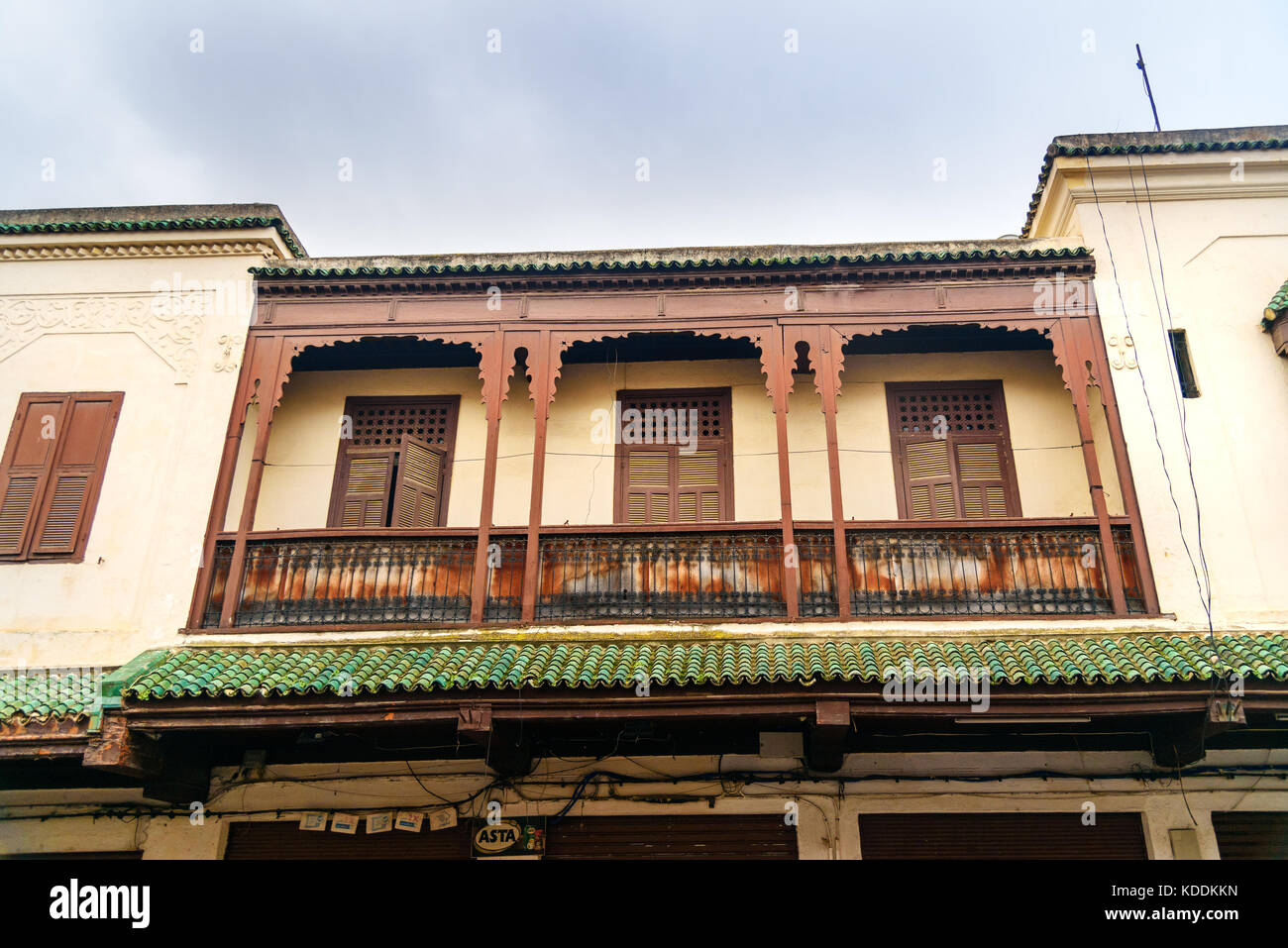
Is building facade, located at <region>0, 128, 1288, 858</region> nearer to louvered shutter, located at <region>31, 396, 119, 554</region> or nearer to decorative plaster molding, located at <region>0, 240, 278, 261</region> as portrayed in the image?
louvered shutter, located at <region>31, 396, 119, 554</region>

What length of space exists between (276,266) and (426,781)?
544cm

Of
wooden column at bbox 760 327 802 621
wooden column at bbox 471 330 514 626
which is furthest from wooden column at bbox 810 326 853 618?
wooden column at bbox 471 330 514 626

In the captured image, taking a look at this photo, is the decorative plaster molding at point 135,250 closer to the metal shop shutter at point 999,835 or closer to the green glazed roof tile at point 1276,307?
the metal shop shutter at point 999,835

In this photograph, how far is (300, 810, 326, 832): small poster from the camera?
8133 millimetres

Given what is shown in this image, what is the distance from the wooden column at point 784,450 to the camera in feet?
27.5

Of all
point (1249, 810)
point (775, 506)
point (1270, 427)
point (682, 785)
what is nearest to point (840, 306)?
point (775, 506)

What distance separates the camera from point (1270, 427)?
8.93 metres

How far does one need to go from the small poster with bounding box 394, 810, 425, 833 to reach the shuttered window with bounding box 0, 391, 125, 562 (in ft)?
13.1

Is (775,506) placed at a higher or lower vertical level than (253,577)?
higher

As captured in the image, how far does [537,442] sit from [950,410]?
4.51 meters

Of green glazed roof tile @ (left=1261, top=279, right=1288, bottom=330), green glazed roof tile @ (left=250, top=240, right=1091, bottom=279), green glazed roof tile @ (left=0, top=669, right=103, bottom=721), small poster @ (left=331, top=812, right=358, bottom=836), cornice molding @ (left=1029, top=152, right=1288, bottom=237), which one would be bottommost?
small poster @ (left=331, top=812, right=358, bottom=836)

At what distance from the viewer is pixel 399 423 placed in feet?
34.2

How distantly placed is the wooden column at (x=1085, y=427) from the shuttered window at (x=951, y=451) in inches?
37.9

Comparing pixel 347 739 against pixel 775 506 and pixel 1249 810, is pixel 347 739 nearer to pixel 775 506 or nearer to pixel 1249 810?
pixel 775 506
